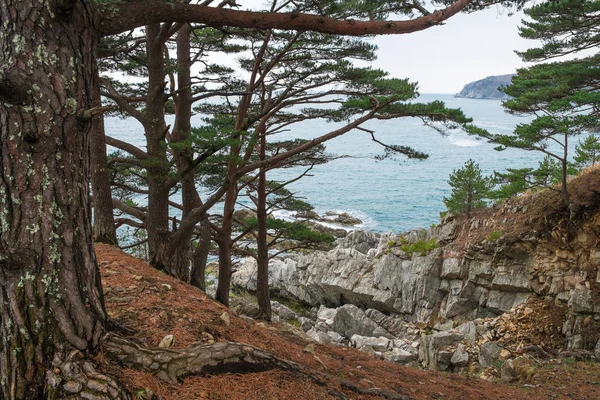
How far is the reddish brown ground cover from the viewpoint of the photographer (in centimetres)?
259

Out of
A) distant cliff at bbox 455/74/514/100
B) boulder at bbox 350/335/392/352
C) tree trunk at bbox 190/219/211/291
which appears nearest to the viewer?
tree trunk at bbox 190/219/211/291

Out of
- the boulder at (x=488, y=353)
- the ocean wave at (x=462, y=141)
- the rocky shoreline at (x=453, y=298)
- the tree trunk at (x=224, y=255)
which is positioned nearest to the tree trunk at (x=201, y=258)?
the tree trunk at (x=224, y=255)

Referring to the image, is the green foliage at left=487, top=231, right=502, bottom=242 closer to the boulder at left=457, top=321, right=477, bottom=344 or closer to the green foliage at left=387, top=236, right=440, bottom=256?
the green foliage at left=387, top=236, right=440, bottom=256

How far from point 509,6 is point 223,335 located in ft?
16.2

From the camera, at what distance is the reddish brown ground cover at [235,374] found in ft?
8.48

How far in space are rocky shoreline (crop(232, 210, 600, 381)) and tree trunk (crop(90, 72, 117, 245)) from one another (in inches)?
169

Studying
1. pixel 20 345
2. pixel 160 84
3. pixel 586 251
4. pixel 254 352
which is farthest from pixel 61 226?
pixel 586 251

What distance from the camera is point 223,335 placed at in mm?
3402

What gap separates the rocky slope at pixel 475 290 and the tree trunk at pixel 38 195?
6.80m

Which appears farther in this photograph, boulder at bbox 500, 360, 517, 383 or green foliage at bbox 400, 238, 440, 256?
green foliage at bbox 400, 238, 440, 256

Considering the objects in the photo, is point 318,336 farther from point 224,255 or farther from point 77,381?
point 77,381

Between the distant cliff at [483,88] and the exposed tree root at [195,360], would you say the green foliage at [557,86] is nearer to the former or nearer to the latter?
the exposed tree root at [195,360]

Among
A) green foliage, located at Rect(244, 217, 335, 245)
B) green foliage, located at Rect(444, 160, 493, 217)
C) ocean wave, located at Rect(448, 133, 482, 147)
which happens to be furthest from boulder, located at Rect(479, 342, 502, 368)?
ocean wave, located at Rect(448, 133, 482, 147)

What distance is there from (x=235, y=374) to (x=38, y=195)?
4.93ft
